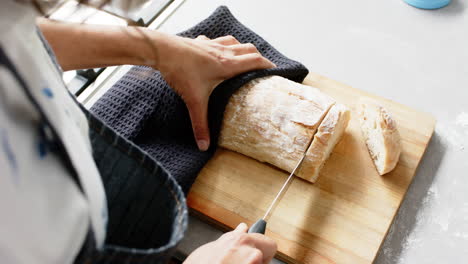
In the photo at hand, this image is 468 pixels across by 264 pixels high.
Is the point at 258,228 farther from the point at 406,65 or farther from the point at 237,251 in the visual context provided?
the point at 406,65

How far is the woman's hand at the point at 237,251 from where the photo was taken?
651 mm

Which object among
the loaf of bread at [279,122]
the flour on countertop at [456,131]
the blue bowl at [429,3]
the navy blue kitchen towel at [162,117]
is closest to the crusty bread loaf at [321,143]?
the loaf of bread at [279,122]

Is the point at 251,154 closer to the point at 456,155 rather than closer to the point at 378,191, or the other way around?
the point at 378,191

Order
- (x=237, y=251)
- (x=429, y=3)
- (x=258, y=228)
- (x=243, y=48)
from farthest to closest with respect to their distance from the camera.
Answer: (x=429, y=3)
(x=243, y=48)
(x=258, y=228)
(x=237, y=251)

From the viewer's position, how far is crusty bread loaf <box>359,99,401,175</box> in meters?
0.91

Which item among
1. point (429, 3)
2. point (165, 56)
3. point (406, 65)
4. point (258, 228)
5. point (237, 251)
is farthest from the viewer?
point (429, 3)

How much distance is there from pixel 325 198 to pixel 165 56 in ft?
1.37

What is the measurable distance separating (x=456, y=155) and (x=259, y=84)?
1.50ft

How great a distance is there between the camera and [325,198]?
91 cm

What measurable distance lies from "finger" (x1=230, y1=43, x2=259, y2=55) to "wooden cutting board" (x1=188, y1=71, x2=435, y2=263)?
0.21 meters

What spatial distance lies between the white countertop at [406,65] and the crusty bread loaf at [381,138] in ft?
0.31

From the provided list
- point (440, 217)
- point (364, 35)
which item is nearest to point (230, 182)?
point (440, 217)

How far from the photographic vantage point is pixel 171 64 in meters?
0.88

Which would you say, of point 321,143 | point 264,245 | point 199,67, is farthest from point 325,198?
point 199,67
